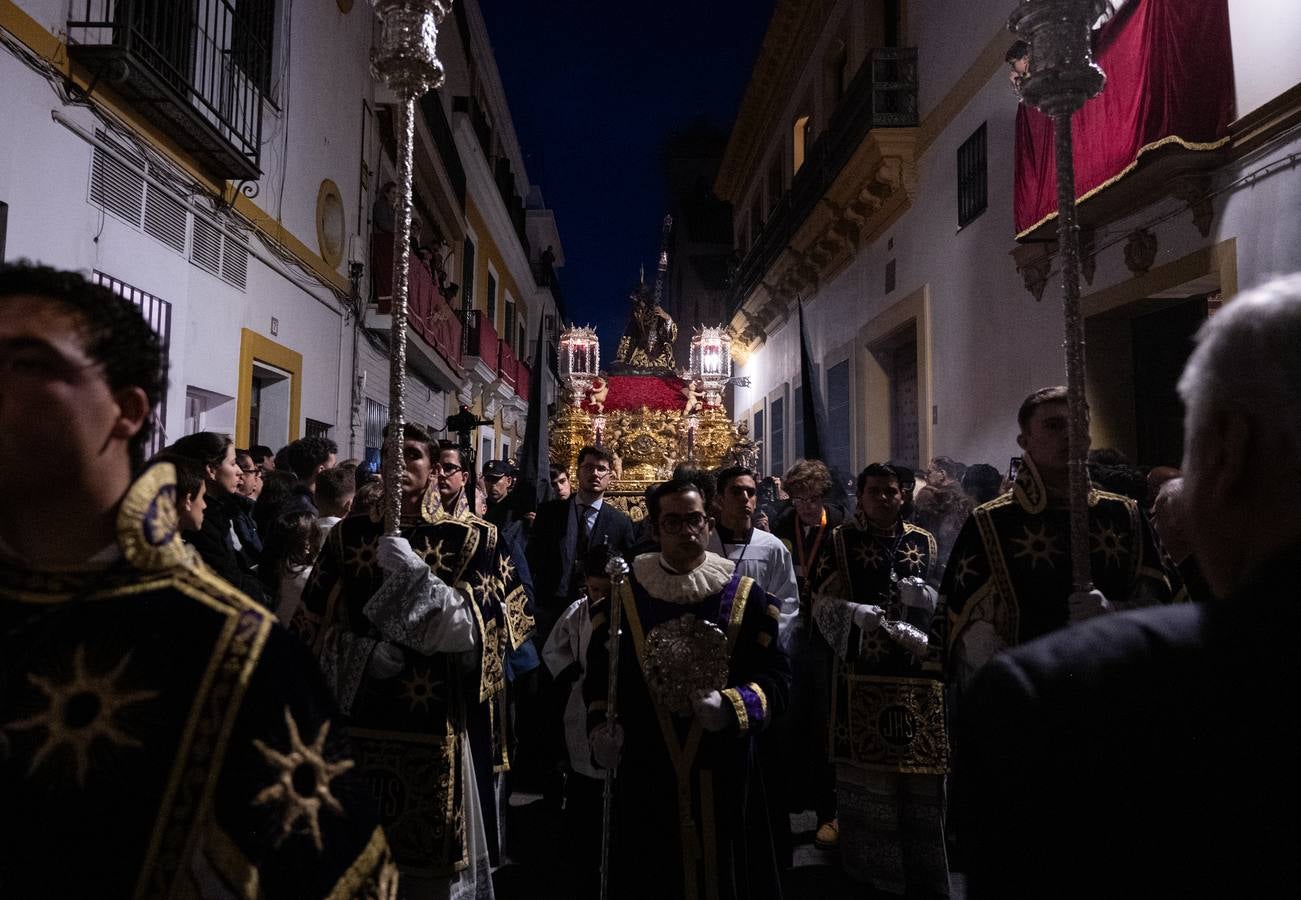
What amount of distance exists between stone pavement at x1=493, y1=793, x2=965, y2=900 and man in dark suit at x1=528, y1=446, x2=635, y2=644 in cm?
129

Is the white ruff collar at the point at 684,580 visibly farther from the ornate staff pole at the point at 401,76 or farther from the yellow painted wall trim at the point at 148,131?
the yellow painted wall trim at the point at 148,131

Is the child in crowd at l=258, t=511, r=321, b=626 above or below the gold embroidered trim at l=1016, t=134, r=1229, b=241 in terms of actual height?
below

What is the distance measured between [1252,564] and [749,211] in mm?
21426

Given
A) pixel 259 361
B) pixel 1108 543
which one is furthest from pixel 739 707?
pixel 259 361

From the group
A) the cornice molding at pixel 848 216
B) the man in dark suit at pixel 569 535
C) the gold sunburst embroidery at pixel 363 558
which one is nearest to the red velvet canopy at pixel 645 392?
the cornice molding at pixel 848 216

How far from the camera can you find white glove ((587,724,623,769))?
8.89 ft

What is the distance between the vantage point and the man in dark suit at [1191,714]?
2.86 feet

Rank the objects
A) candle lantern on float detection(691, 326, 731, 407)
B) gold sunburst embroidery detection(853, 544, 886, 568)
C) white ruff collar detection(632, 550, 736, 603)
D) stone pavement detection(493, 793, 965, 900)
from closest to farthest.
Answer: white ruff collar detection(632, 550, 736, 603) < stone pavement detection(493, 793, 965, 900) < gold sunburst embroidery detection(853, 544, 886, 568) < candle lantern on float detection(691, 326, 731, 407)

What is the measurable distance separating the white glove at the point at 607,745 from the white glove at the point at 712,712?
0.87 ft

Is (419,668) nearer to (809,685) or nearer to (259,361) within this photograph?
(809,685)

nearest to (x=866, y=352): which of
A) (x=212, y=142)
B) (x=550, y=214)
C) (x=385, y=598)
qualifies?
(x=212, y=142)

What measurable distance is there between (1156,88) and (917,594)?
11.3ft

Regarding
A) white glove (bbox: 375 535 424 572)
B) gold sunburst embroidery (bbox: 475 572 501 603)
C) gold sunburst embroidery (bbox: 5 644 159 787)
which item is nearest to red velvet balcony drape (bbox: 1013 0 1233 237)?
gold sunburst embroidery (bbox: 475 572 501 603)

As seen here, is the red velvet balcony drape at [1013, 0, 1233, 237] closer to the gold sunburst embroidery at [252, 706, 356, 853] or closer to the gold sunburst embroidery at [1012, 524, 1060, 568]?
the gold sunburst embroidery at [1012, 524, 1060, 568]
